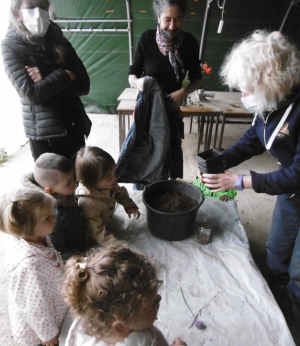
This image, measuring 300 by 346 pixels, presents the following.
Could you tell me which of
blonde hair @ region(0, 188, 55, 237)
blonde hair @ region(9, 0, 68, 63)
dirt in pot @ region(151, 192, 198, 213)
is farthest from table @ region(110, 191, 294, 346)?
blonde hair @ region(9, 0, 68, 63)

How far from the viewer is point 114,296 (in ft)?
2.00

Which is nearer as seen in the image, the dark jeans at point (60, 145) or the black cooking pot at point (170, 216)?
the black cooking pot at point (170, 216)

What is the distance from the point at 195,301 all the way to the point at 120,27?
417 centimetres

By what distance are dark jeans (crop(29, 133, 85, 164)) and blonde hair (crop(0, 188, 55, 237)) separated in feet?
2.53

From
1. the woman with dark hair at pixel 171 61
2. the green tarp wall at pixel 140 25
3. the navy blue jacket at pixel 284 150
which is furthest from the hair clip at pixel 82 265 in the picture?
the green tarp wall at pixel 140 25

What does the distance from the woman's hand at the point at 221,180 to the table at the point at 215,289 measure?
0.93 feet

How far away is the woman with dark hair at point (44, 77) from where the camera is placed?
1356 mm

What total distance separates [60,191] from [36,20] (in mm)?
923

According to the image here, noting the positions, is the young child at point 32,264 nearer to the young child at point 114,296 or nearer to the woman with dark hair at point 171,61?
the young child at point 114,296

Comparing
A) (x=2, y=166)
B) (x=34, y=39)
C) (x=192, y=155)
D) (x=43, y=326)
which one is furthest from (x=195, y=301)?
(x=2, y=166)

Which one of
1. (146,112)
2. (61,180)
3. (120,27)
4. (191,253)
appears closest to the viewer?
(61,180)

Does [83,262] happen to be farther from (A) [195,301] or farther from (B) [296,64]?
(B) [296,64]

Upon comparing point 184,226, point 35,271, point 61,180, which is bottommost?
point 184,226

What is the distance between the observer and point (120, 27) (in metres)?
4.09
